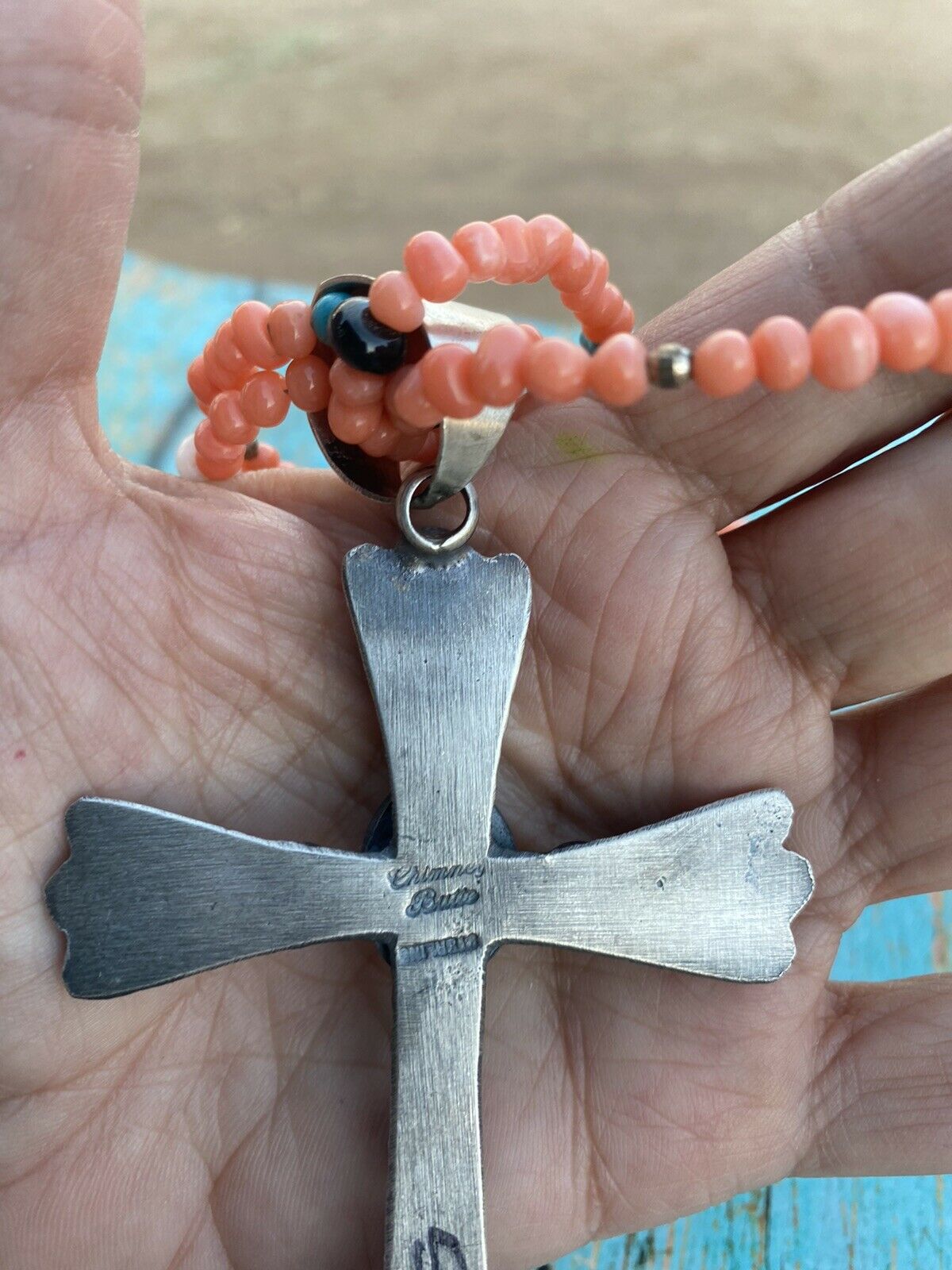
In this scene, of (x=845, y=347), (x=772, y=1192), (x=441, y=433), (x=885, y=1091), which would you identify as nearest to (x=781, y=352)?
(x=845, y=347)

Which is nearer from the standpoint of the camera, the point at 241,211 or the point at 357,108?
the point at 241,211

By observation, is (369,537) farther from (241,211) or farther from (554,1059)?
(241,211)

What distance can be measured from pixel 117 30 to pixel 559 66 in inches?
118

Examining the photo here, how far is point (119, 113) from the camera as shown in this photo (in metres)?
1.07

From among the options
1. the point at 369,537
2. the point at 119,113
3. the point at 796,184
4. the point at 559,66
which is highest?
the point at 559,66

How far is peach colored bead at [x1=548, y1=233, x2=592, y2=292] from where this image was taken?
1.24 meters

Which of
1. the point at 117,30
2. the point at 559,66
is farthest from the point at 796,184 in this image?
the point at 117,30

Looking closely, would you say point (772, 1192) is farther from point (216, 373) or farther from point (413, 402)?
point (216, 373)

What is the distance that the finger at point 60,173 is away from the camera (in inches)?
39.7

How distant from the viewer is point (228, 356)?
131 centimetres

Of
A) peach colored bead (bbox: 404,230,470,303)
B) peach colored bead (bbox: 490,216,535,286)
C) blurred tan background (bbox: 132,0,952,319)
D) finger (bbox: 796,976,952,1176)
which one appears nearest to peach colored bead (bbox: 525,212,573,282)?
peach colored bead (bbox: 490,216,535,286)

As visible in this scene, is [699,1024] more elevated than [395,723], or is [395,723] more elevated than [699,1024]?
[395,723]

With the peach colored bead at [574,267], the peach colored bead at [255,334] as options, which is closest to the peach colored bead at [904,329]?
the peach colored bead at [574,267]

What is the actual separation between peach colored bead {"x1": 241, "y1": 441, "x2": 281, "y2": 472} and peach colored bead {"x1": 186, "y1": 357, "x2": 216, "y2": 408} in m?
0.11
